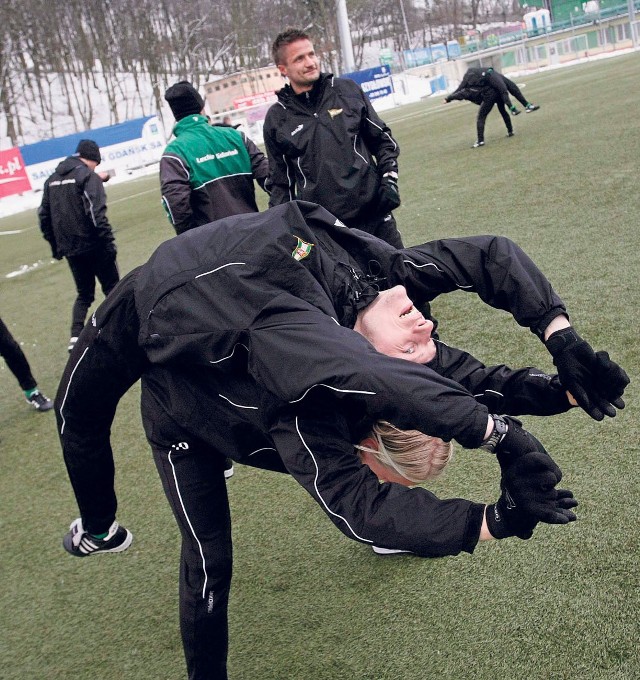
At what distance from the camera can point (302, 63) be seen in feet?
16.6

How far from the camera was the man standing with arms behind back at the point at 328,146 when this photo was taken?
496 cm

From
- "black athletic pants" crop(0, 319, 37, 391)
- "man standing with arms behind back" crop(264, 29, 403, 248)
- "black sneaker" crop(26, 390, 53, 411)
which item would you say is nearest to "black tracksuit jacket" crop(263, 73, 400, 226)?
"man standing with arms behind back" crop(264, 29, 403, 248)

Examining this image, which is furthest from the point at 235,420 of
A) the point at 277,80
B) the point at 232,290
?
the point at 277,80

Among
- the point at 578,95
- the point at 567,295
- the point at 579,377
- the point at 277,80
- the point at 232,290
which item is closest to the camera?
the point at 232,290

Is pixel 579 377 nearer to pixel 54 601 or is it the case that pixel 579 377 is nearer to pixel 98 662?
pixel 98 662

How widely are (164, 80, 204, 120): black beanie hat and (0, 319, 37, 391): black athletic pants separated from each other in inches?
80.5

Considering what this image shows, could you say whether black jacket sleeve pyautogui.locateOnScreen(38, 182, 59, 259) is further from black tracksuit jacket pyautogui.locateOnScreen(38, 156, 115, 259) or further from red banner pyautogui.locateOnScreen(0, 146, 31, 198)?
red banner pyautogui.locateOnScreen(0, 146, 31, 198)

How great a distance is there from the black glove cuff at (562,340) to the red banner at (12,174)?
28576 millimetres

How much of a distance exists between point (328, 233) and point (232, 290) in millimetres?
440

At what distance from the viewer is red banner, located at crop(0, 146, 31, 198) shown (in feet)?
90.7

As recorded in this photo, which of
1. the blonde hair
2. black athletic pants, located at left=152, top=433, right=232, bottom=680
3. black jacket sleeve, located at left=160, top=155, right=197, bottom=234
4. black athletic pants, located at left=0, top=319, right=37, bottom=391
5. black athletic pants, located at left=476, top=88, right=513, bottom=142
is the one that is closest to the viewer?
the blonde hair

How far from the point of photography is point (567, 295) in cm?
568

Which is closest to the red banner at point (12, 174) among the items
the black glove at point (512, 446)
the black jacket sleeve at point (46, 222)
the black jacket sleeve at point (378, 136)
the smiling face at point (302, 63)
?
the black jacket sleeve at point (46, 222)

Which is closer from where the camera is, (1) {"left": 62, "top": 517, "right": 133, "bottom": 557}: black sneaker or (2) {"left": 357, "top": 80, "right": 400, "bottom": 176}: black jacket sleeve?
(1) {"left": 62, "top": 517, "right": 133, "bottom": 557}: black sneaker
